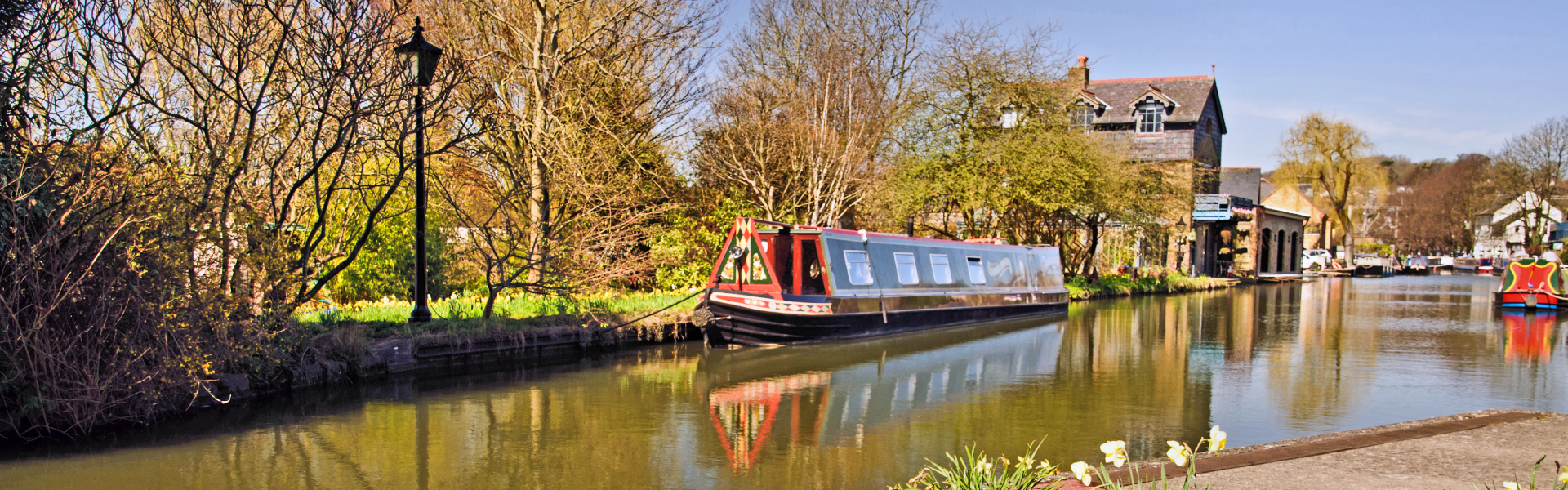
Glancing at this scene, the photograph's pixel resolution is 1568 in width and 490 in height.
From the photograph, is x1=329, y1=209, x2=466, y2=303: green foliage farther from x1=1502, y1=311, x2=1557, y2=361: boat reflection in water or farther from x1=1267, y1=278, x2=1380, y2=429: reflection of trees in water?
x1=1502, y1=311, x2=1557, y2=361: boat reflection in water

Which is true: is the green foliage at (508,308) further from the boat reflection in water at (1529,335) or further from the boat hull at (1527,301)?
the boat hull at (1527,301)

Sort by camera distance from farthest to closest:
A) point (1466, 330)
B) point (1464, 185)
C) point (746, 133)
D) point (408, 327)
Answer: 1. point (1464, 185)
2. point (746, 133)
3. point (1466, 330)
4. point (408, 327)

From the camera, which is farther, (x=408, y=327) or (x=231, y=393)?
(x=408, y=327)

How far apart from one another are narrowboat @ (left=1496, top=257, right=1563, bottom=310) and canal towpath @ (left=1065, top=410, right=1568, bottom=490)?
59.5 feet

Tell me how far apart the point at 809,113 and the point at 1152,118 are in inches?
844

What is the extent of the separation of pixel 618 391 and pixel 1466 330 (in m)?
14.1

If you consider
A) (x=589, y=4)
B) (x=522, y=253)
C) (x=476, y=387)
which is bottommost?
(x=476, y=387)

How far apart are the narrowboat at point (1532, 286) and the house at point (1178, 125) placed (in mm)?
12131

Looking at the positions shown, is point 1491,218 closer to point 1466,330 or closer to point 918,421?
point 1466,330

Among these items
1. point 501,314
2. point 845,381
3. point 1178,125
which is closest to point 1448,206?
point 1178,125

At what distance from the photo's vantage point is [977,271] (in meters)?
17.8

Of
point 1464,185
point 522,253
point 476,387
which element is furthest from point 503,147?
point 1464,185

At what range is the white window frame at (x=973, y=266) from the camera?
57.3 feet

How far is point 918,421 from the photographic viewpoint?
307 inches
